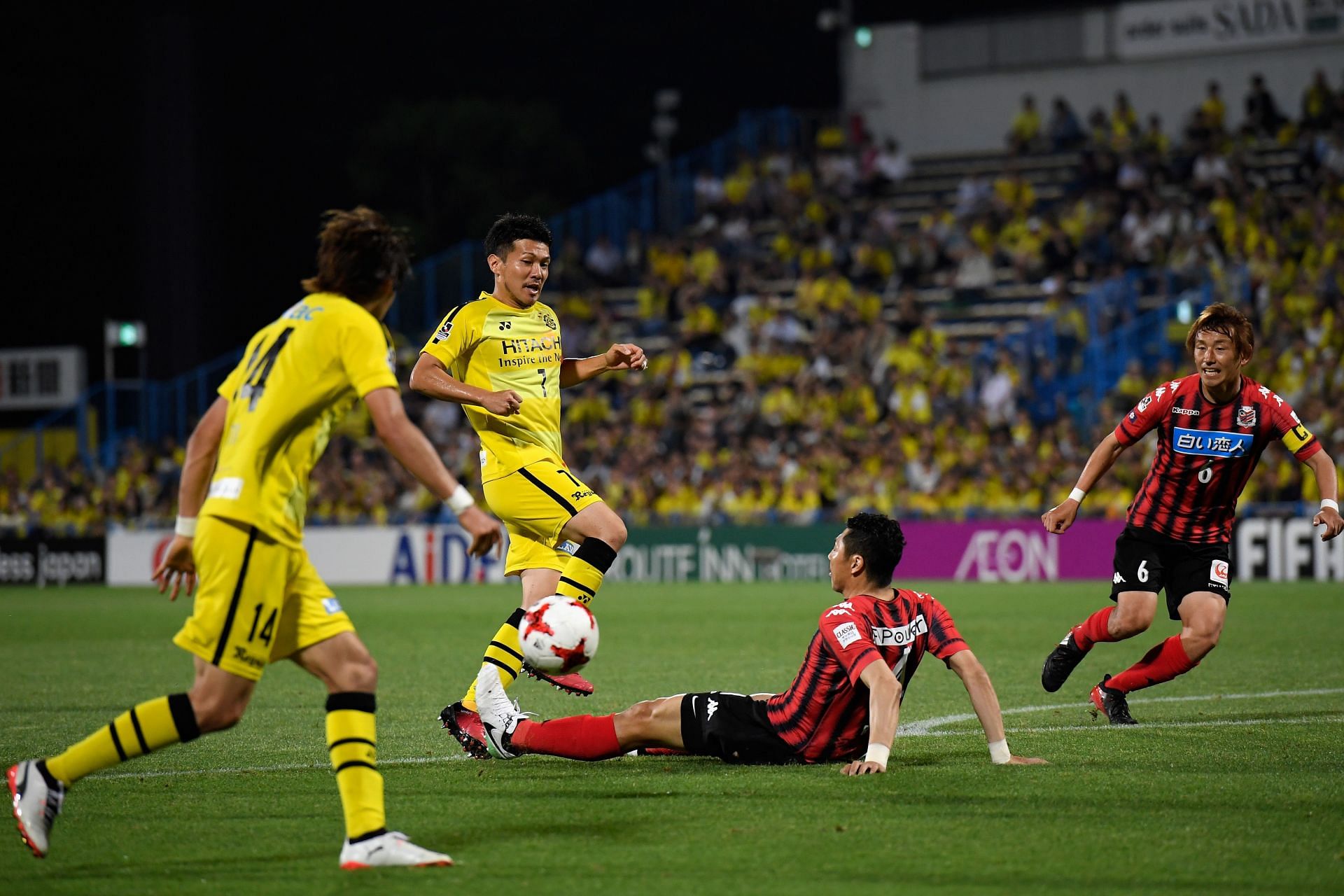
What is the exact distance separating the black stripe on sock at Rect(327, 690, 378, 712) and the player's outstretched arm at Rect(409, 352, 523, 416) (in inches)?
76.5

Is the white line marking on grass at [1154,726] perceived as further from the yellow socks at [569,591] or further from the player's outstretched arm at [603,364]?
the player's outstretched arm at [603,364]

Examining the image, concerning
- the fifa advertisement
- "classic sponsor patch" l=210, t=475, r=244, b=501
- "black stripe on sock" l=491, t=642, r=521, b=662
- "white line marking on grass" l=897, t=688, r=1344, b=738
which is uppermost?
"classic sponsor patch" l=210, t=475, r=244, b=501

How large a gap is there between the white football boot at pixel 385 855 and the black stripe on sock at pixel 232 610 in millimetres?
727

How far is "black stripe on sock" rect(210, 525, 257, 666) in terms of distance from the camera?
5.03 meters

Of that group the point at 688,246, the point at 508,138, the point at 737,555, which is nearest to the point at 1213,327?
the point at 737,555

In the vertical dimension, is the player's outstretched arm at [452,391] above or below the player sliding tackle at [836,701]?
above

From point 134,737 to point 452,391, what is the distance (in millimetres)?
2644

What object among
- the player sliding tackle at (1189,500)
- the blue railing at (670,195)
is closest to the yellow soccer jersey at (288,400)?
the player sliding tackle at (1189,500)

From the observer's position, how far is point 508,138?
49406 mm

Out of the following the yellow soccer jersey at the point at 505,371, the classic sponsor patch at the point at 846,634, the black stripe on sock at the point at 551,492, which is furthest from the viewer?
the yellow soccer jersey at the point at 505,371

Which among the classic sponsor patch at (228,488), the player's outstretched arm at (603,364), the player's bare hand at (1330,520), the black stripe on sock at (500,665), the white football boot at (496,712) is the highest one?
the player's outstretched arm at (603,364)

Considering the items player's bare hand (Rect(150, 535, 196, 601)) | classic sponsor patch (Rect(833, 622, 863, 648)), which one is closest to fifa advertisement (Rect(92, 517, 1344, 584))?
classic sponsor patch (Rect(833, 622, 863, 648))

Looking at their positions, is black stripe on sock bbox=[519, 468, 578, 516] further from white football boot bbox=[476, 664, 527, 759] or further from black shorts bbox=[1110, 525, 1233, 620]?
black shorts bbox=[1110, 525, 1233, 620]

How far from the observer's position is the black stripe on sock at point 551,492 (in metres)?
7.85
